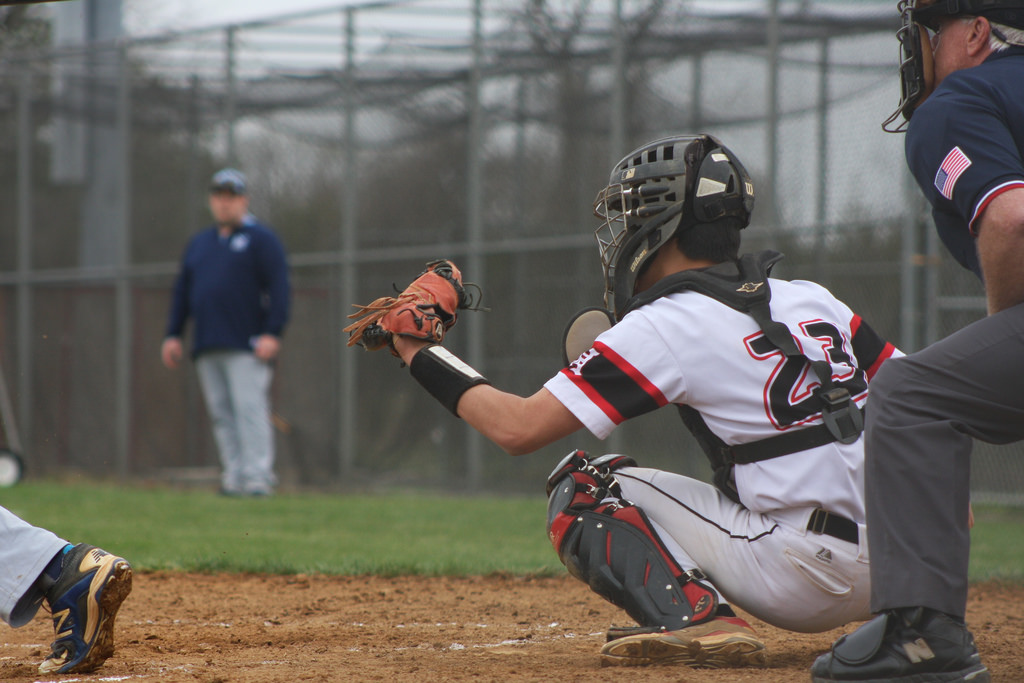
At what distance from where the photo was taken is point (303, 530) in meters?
7.29

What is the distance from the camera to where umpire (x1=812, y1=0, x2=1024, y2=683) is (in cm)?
258

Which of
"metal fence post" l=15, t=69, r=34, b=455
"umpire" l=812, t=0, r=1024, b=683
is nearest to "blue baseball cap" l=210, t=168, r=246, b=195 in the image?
"metal fence post" l=15, t=69, r=34, b=455

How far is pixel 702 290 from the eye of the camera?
10.1ft

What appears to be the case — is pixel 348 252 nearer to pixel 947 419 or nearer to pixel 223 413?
pixel 223 413

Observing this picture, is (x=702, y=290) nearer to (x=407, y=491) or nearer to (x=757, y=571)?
(x=757, y=571)

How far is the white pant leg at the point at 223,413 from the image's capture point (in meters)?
9.47

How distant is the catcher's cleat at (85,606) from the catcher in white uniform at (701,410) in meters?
0.98

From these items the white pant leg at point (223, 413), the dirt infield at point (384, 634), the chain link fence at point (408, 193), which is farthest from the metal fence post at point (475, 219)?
the dirt infield at point (384, 634)

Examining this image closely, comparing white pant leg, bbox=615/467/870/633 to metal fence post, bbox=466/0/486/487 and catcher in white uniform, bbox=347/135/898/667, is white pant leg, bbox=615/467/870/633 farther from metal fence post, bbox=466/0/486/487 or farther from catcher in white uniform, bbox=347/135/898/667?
metal fence post, bbox=466/0/486/487

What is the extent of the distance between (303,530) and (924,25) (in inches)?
210

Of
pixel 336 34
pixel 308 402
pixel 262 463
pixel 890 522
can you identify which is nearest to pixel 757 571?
pixel 890 522

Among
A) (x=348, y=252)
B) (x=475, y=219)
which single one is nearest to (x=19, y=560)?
(x=475, y=219)

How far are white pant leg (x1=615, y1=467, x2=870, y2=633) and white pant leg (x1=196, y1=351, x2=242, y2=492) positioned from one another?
6.74 m

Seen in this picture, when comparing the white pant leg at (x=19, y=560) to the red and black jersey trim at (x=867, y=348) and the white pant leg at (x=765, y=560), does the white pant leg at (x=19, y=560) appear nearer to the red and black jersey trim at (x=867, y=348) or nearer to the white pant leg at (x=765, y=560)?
the white pant leg at (x=765, y=560)
